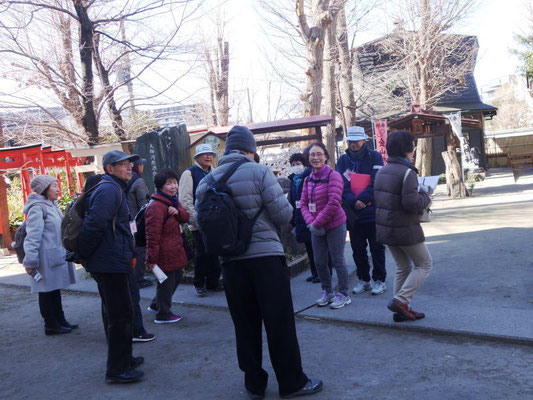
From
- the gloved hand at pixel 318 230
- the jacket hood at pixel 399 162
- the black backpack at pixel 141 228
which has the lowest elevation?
the gloved hand at pixel 318 230

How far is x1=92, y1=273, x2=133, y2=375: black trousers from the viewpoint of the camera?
390 cm

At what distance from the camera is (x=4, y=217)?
12.9 m

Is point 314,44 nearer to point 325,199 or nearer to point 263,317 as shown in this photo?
point 325,199

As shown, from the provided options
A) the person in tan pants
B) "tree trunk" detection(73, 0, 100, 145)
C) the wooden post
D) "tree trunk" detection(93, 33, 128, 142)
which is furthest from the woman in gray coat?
the wooden post

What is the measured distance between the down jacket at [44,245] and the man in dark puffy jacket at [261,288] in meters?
2.70

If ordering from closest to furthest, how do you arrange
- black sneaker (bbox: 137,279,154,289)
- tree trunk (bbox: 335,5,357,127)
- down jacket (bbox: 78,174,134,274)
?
down jacket (bbox: 78,174,134,274) < black sneaker (bbox: 137,279,154,289) < tree trunk (bbox: 335,5,357,127)

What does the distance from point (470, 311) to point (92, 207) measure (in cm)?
360

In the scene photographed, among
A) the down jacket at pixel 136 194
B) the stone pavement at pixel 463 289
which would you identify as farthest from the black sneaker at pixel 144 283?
the down jacket at pixel 136 194

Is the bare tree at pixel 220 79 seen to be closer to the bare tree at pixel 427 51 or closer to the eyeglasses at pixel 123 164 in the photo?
the bare tree at pixel 427 51

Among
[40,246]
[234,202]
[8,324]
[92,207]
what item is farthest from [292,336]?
[8,324]

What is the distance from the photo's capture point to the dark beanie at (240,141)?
11.8 feet

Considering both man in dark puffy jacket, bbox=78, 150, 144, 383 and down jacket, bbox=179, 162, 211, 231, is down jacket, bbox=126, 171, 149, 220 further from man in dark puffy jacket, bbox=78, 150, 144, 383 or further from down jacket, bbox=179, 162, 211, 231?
man in dark puffy jacket, bbox=78, 150, 144, 383

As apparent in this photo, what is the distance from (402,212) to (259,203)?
1.68 m

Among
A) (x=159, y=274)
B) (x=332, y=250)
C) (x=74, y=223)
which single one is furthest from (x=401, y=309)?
(x=74, y=223)
